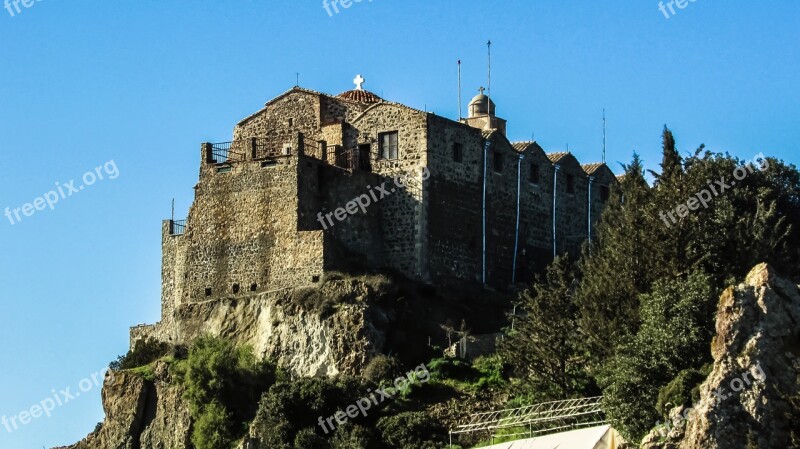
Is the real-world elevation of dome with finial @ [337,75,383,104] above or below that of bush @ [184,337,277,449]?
above

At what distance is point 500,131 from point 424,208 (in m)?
10.3

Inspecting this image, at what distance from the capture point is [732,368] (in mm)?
56531

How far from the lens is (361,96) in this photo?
83.4m

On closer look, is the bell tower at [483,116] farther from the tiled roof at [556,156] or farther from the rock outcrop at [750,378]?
the rock outcrop at [750,378]

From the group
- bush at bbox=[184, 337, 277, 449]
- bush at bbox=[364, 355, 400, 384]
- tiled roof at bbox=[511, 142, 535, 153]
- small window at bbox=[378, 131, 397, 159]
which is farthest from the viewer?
tiled roof at bbox=[511, 142, 535, 153]

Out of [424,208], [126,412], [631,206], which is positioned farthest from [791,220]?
[126,412]

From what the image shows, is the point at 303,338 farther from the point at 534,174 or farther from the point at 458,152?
the point at 534,174

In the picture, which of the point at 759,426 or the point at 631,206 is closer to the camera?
the point at 759,426

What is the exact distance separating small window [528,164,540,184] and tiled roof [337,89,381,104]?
7.28 m

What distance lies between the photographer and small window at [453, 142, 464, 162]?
78500 millimetres

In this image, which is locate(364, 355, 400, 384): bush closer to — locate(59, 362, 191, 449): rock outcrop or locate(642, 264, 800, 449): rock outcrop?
locate(59, 362, 191, 449): rock outcrop

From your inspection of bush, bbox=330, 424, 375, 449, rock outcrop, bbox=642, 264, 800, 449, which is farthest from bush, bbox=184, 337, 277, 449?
rock outcrop, bbox=642, 264, 800, 449

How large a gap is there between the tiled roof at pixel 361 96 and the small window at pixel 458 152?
5701mm

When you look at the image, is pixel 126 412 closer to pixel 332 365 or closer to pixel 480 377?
pixel 332 365
